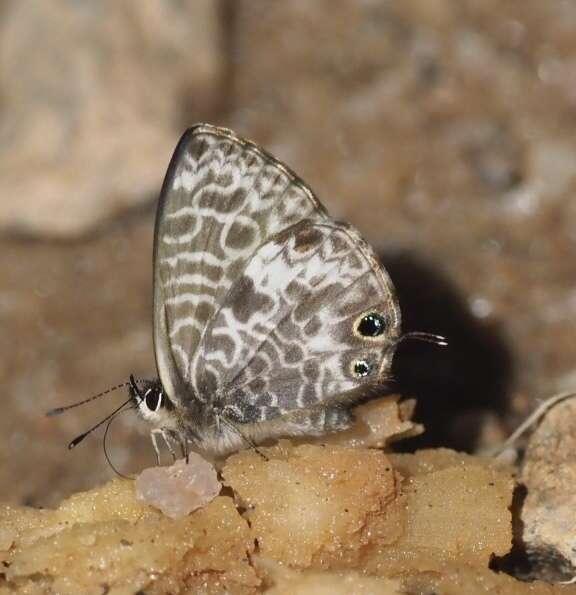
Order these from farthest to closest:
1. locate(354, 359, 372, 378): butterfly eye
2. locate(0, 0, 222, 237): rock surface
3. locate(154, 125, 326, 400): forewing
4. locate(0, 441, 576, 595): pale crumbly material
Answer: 1. locate(0, 0, 222, 237): rock surface
2. locate(154, 125, 326, 400): forewing
3. locate(354, 359, 372, 378): butterfly eye
4. locate(0, 441, 576, 595): pale crumbly material

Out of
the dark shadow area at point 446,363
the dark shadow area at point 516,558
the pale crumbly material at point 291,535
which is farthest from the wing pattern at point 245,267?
the dark shadow area at point 446,363

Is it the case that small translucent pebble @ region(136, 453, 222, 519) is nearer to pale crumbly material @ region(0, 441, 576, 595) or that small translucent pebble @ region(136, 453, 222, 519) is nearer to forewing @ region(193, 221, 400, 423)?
pale crumbly material @ region(0, 441, 576, 595)

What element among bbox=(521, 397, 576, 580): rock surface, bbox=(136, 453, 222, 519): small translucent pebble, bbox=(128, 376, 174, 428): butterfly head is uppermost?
bbox=(128, 376, 174, 428): butterfly head

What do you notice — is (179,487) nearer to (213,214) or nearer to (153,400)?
(153,400)

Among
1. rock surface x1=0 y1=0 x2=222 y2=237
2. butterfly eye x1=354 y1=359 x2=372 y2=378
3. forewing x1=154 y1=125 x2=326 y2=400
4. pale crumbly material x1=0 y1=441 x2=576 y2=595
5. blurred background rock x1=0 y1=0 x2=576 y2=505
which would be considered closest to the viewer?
pale crumbly material x1=0 y1=441 x2=576 y2=595

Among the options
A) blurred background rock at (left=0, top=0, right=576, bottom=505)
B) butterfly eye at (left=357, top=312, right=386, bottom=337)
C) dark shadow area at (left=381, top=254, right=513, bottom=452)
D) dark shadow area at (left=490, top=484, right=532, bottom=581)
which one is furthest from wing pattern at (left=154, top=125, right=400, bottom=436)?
blurred background rock at (left=0, top=0, right=576, bottom=505)
